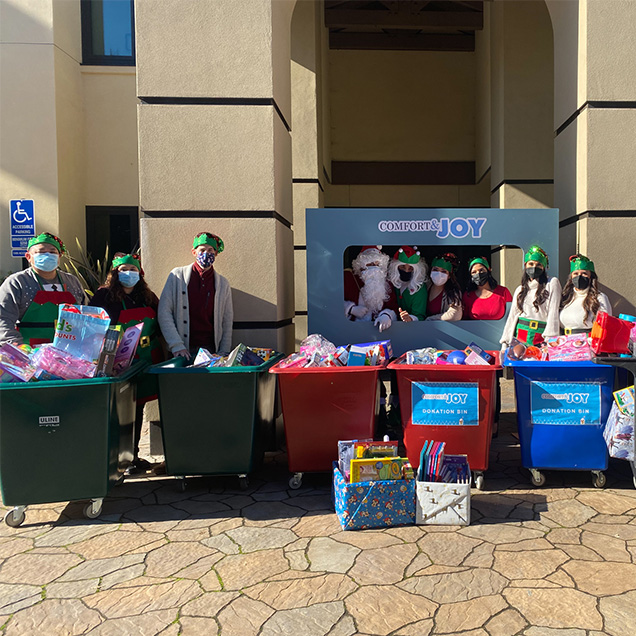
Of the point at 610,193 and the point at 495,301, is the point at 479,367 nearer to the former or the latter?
the point at 495,301

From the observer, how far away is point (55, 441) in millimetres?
3539

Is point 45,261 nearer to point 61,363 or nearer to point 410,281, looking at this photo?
point 61,363

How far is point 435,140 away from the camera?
1080 cm

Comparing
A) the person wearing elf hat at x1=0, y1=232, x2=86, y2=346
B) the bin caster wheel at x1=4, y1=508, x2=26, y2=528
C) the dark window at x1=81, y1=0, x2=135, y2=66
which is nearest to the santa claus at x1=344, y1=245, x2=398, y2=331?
the person wearing elf hat at x1=0, y1=232, x2=86, y2=346

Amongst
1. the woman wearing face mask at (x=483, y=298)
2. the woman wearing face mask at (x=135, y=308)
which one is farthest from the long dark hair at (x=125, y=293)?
the woman wearing face mask at (x=483, y=298)

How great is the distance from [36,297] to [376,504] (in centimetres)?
279

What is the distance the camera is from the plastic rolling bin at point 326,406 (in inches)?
153

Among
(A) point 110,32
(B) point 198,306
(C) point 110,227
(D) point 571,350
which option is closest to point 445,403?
(D) point 571,350

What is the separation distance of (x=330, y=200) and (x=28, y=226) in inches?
190

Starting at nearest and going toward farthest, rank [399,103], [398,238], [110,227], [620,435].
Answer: [620,435] → [398,238] → [110,227] → [399,103]

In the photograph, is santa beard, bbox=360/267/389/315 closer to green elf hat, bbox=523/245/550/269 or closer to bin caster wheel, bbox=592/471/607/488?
green elf hat, bbox=523/245/550/269

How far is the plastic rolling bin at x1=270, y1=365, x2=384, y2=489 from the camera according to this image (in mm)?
3898

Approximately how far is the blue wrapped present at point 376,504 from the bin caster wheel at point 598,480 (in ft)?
4.60

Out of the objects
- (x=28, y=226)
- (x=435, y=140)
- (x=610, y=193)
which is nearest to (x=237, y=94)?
(x=610, y=193)
